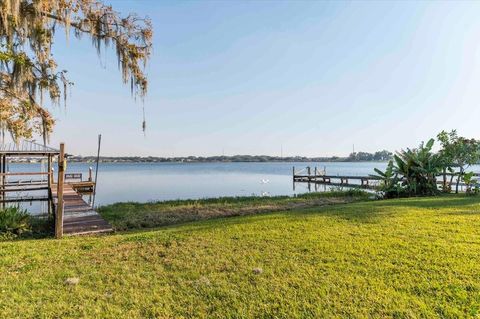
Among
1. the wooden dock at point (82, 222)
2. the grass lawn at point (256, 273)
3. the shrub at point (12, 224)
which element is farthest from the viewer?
the wooden dock at point (82, 222)

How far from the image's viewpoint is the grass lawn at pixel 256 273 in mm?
3406

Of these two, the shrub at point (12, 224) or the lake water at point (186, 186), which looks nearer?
the shrub at point (12, 224)

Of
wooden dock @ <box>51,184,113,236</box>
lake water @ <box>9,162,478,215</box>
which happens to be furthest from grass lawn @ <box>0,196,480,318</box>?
lake water @ <box>9,162,478,215</box>

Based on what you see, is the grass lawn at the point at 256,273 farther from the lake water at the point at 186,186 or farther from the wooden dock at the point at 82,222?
the lake water at the point at 186,186

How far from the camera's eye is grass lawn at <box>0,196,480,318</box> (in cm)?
341

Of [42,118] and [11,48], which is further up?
[11,48]

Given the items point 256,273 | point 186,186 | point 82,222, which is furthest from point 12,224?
point 186,186

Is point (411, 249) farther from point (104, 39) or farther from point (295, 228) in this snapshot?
point (104, 39)

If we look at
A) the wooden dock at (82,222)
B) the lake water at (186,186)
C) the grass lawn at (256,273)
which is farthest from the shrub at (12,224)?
the lake water at (186,186)

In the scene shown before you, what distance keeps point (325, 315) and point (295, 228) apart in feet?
12.1

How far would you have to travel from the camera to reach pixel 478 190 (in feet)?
45.0

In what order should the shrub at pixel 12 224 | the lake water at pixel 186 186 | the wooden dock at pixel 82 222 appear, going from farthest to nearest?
the lake water at pixel 186 186 < the wooden dock at pixel 82 222 < the shrub at pixel 12 224

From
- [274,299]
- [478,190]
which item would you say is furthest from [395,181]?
[274,299]

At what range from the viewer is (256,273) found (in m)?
4.32
